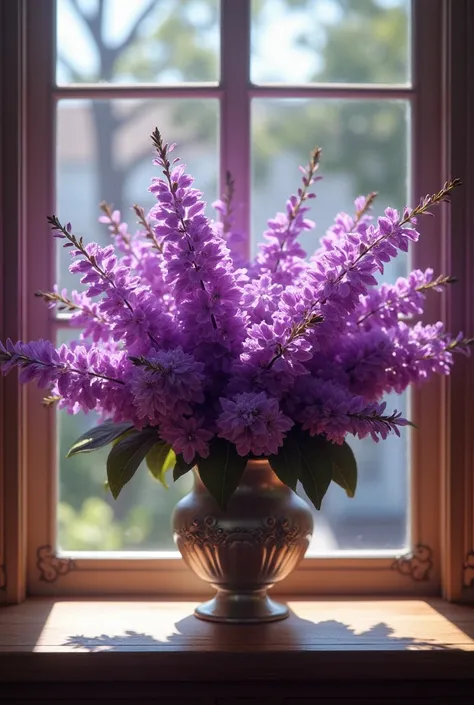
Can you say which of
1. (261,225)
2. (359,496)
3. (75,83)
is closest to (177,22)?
(75,83)

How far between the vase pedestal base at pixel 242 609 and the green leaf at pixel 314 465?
0.75ft

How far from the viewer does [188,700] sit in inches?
57.9

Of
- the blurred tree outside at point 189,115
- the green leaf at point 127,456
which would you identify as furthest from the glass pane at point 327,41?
the green leaf at point 127,456

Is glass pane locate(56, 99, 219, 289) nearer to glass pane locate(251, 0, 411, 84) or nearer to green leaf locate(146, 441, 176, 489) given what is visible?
glass pane locate(251, 0, 411, 84)

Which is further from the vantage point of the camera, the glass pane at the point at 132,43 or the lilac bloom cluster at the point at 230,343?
the glass pane at the point at 132,43

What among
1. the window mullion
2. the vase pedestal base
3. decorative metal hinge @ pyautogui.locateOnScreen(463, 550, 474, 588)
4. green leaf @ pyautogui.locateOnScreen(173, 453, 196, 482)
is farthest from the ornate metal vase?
the window mullion

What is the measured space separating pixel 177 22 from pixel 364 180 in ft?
1.53

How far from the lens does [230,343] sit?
1489 mm

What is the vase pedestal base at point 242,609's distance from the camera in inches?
62.8

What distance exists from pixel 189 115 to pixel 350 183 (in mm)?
335

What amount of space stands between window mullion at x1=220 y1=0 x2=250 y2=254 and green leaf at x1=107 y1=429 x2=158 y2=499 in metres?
0.48

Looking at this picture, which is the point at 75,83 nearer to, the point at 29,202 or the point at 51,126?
the point at 51,126

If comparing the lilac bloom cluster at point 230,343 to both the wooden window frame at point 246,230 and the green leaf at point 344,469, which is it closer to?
the green leaf at point 344,469

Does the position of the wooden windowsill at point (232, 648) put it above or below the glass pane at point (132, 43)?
below
